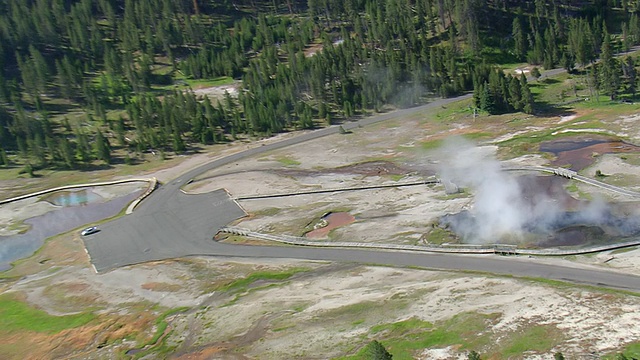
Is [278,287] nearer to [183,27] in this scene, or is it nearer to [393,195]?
[393,195]

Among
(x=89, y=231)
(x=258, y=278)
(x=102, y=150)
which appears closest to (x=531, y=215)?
(x=258, y=278)

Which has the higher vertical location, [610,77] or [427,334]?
[610,77]

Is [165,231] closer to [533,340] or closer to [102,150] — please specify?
[102,150]

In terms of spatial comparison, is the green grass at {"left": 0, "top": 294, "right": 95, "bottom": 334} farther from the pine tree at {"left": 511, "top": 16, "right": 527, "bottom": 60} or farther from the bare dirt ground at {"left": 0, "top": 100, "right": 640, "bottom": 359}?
the pine tree at {"left": 511, "top": 16, "right": 527, "bottom": 60}

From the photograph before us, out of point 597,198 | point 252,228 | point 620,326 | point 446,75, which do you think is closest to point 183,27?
point 446,75

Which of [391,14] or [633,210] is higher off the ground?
[391,14]

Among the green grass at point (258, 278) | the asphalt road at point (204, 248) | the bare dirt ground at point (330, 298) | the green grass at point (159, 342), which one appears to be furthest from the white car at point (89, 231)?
the green grass at point (258, 278)
